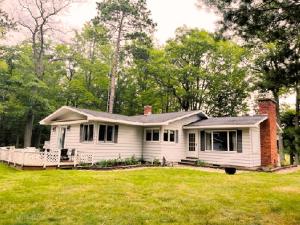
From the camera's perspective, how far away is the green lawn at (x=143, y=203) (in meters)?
5.07

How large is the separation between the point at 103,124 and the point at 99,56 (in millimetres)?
20029

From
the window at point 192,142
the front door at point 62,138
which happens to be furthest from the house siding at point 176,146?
the front door at point 62,138

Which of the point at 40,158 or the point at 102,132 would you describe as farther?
the point at 102,132

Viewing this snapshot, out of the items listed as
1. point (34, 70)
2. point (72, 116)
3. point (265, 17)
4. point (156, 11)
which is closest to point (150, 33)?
point (156, 11)

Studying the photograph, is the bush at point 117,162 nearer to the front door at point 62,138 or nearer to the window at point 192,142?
the window at point 192,142

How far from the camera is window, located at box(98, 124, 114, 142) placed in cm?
1539

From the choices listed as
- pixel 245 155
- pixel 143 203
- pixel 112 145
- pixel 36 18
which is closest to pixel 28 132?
pixel 36 18

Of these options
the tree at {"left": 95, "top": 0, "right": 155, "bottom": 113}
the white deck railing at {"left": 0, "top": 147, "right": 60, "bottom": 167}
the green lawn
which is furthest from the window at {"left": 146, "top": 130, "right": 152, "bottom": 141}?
the tree at {"left": 95, "top": 0, "right": 155, "bottom": 113}

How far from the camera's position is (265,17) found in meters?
6.03

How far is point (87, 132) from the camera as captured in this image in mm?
15656

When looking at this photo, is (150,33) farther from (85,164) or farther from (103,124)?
(85,164)

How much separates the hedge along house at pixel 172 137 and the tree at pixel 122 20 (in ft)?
32.4

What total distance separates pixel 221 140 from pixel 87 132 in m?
8.63

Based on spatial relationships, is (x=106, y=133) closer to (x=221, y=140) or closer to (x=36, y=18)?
(x=221, y=140)
